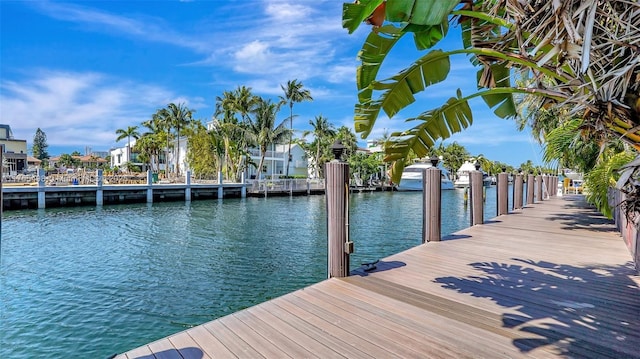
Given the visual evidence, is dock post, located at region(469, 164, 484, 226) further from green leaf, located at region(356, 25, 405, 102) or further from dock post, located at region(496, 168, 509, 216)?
green leaf, located at region(356, 25, 405, 102)

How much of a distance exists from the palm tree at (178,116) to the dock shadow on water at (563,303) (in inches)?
1699

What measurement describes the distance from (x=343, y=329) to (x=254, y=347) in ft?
2.39

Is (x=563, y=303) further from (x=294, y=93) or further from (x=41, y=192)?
(x=294, y=93)

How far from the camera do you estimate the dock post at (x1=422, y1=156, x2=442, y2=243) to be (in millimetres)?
6168

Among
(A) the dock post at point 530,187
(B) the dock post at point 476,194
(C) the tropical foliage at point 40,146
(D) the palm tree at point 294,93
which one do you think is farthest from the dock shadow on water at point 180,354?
(C) the tropical foliage at point 40,146

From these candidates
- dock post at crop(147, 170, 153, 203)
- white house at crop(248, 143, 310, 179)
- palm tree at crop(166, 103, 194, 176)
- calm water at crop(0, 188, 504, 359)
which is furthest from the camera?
white house at crop(248, 143, 310, 179)

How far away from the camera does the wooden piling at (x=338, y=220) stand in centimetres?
413

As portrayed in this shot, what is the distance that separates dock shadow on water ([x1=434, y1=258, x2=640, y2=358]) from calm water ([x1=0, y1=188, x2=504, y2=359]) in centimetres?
404

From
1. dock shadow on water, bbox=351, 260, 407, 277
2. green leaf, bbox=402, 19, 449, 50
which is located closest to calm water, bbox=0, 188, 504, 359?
dock shadow on water, bbox=351, 260, 407, 277

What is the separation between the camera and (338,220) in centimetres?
414

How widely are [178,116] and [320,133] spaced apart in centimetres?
1821

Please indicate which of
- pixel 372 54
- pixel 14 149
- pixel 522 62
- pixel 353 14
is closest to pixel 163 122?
pixel 14 149

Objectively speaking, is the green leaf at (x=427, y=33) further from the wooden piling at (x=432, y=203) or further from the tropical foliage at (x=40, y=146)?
the tropical foliage at (x=40, y=146)

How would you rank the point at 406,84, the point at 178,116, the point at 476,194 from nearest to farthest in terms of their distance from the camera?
the point at 406,84
the point at 476,194
the point at 178,116
